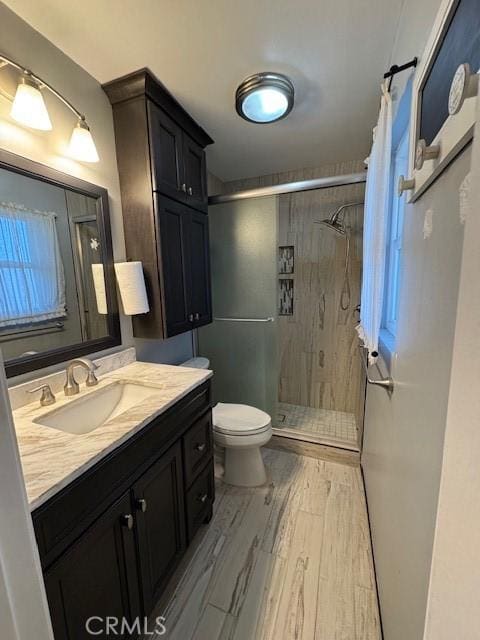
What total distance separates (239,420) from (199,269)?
109 centimetres

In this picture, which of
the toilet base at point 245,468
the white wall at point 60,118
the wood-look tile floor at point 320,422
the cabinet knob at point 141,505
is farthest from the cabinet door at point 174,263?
the wood-look tile floor at point 320,422

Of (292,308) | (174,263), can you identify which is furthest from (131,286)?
(292,308)

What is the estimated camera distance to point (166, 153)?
151cm

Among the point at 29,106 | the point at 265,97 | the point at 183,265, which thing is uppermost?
the point at 265,97

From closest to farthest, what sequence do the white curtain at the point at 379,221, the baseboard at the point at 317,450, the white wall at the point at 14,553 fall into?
the white wall at the point at 14,553 < the white curtain at the point at 379,221 < the baseboard at the point at 317,450

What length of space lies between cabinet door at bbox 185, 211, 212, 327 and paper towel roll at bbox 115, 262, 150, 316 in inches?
15.1

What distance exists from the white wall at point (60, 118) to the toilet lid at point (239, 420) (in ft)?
2.64

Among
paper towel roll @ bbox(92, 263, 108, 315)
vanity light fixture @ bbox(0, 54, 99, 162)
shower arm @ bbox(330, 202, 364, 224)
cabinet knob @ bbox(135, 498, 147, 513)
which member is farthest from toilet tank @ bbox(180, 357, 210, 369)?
shower arm @ bbox(330, 202, 364, 224)

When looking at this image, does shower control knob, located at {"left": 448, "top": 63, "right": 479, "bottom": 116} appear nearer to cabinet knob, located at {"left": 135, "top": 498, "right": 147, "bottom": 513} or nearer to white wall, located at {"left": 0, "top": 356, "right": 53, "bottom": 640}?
white wall, located at {"left": 0, "top": 356, "right": 53, "bottom": 640}

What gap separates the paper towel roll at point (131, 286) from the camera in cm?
142

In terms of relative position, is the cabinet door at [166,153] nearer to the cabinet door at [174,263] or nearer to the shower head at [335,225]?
the cabinet door at [174,263]

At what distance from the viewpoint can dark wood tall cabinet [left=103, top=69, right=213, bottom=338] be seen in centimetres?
138

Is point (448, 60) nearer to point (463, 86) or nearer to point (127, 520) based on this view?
point (463, 86)

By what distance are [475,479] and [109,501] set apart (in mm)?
948
